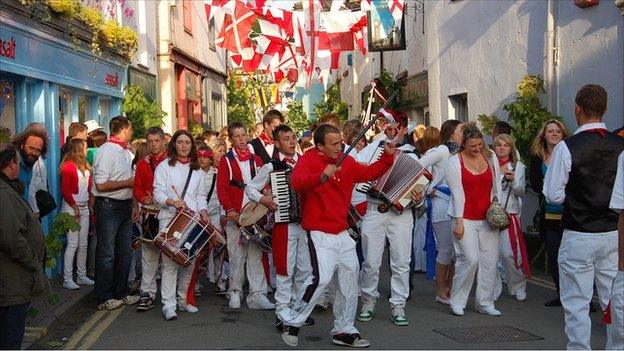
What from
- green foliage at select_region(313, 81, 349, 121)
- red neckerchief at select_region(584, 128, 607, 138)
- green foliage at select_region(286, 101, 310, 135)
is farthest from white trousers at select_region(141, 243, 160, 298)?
green foliage at select_region(286, 101, 310, 135)

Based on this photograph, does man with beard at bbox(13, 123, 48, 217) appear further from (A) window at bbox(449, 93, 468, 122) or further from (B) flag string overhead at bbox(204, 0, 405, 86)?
(A) window at bbox(449, 93, 468, 122)

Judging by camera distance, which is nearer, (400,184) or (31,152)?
(31,152)

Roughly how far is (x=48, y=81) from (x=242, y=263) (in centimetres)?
482

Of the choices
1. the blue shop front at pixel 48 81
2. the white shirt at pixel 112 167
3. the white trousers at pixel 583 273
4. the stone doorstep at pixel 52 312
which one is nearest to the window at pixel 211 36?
the blue shop front at pixel 48 81

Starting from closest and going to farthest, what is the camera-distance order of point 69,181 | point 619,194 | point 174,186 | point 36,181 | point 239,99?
1. point 619,194
2. point 174,186
3. point 36,181
4. point 69,181
5. point 239,99

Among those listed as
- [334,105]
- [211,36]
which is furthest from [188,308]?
[334,105]

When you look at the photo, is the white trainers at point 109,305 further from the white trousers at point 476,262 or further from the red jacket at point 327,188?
the white trousers at point 476,262

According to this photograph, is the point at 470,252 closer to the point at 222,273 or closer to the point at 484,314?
the point at 484,314

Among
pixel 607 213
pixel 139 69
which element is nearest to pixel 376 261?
pixel 607 213

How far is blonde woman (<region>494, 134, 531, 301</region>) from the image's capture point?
32.3 feet

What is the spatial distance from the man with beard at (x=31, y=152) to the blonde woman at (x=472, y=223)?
394cm

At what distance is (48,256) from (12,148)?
7.28ft

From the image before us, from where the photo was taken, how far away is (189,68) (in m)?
25.2

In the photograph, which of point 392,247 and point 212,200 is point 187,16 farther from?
point 392,247
